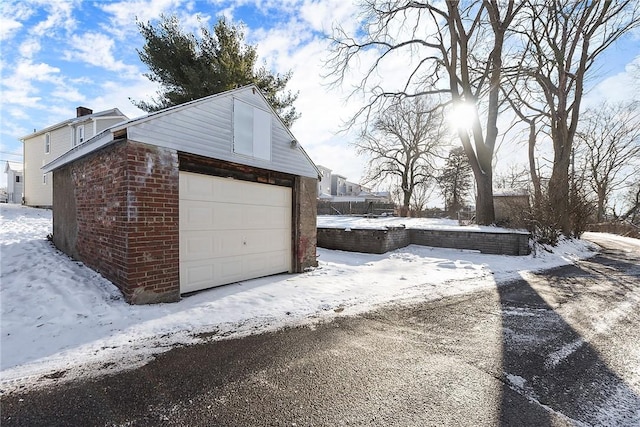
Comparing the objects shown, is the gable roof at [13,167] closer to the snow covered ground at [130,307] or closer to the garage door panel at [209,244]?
the snow covered ground at [130,307]

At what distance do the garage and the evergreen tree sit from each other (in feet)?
24.3

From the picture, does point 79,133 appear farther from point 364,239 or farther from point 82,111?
point 364,239

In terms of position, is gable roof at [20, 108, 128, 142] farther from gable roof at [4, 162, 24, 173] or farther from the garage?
gable roof at [4, 162, 24, 173]

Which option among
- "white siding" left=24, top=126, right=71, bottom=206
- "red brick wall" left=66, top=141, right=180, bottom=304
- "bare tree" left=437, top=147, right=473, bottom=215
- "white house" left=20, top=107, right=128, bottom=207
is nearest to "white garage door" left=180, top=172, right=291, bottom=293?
"red brick wall" left=66, top=141, right=180, bottom=304

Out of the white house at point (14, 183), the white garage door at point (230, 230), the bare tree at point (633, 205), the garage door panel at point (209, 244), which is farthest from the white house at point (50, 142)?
the bare tree at point (633, 205)

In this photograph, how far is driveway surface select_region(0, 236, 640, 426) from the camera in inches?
76.6

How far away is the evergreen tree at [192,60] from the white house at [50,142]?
4589 millimetres

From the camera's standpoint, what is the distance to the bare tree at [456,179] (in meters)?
26.0

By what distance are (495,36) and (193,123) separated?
1267 centimetres

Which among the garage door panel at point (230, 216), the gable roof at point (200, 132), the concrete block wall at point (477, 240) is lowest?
the concrete block wall at point (477, 240)

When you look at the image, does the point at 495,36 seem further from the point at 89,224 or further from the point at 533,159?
the point at 89,224

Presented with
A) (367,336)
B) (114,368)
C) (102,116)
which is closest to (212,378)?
(114,368)

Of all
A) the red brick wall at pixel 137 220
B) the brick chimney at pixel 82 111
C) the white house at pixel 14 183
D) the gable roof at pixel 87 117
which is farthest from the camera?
the white house at pixel 14 183

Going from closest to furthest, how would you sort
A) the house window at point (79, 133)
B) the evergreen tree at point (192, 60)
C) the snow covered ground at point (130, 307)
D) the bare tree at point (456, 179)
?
the snow covered ground at point (130, 307), the evergreen tree at point (192, 60), the house window at point (79, 133), the bare tree at point (456, 179)
